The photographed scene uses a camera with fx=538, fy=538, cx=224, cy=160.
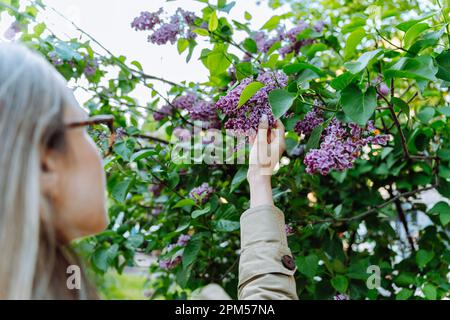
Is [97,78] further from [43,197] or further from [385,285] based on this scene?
[43,197]

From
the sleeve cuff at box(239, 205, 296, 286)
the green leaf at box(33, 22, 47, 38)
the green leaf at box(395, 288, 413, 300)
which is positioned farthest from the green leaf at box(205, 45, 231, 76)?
the green leaf at box(395, 288, 413, 300)

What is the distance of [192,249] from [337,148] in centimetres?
49

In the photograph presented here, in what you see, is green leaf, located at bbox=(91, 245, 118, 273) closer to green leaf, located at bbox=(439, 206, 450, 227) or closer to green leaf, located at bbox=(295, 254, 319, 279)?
green leaf, located at bbox=(295, 254, 319, 279)

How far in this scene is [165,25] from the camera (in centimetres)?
147

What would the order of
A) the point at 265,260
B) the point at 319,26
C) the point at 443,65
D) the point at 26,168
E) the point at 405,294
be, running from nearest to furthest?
the point at 26,168
the point at 265,260
the point at 443,65
the point at 405,294
the point at 319,26

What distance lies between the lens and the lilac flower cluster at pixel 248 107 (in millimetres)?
1015

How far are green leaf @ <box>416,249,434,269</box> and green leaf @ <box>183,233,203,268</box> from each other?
59cm

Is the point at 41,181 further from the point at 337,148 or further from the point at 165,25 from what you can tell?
the point at 165,25

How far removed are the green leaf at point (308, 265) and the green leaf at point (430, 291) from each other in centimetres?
31

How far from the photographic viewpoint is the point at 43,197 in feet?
1.77

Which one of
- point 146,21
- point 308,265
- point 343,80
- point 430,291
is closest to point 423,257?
point 430,291

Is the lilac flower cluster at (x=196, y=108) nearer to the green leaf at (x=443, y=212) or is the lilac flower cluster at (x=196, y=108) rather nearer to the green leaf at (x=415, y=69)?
the green leaf at (x=415, y=69)

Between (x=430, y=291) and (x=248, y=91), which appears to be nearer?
(x=248, y=91)
